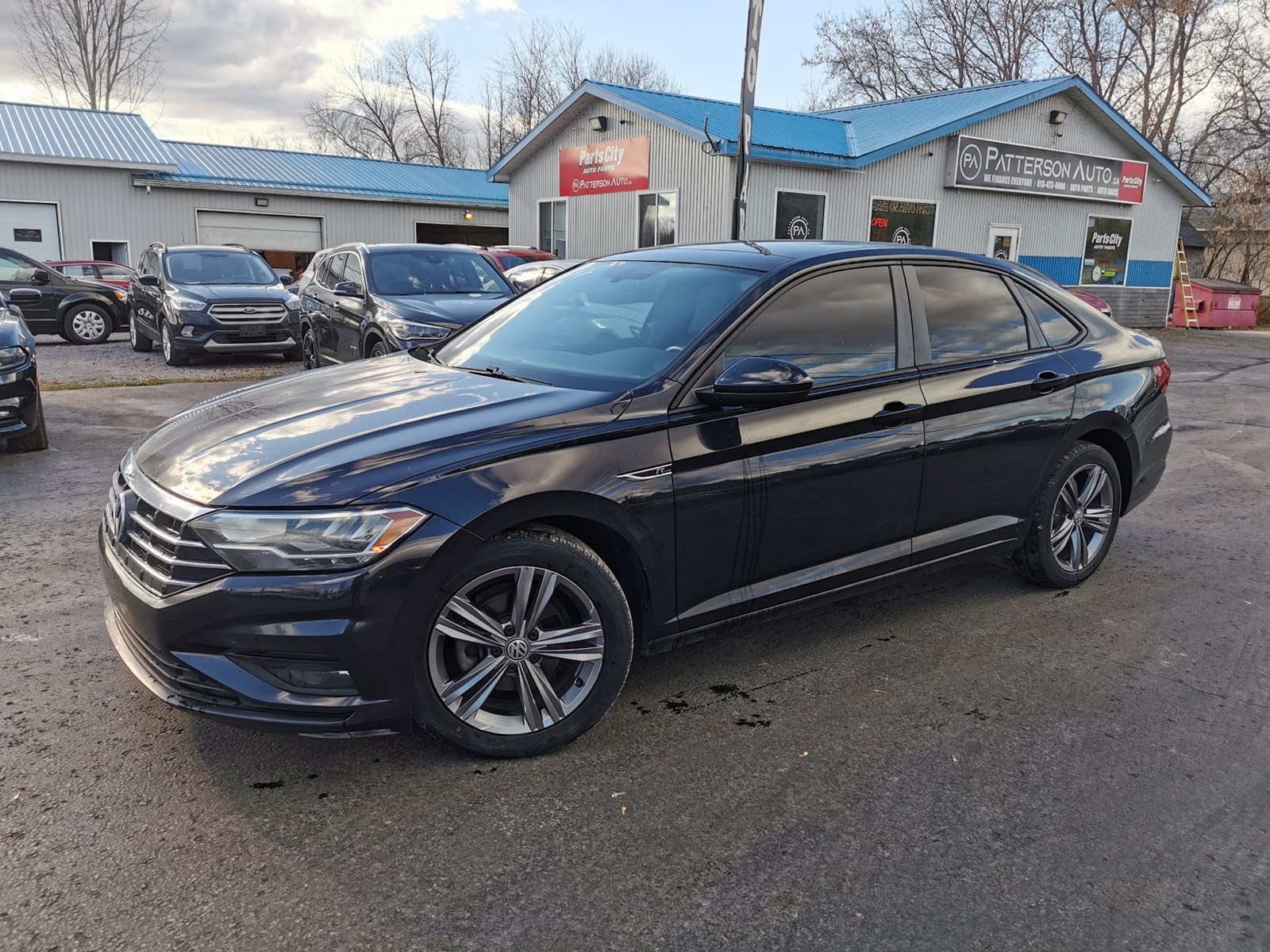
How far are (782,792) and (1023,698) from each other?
1.24 metres

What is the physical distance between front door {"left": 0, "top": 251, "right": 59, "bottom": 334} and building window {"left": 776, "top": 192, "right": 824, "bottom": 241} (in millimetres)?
13440

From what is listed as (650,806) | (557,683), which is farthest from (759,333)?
(650,806)

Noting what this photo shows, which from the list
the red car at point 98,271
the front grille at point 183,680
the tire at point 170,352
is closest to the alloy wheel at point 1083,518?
the front grille at point 183,680

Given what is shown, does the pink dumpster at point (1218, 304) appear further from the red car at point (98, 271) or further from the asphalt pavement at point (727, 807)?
the asphalt pavement at point (727, 807)

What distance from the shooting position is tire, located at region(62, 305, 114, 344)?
16.9 meters

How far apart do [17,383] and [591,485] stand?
19.7 ft

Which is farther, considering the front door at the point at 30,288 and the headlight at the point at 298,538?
the front door at the point at 30,288

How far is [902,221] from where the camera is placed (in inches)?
870

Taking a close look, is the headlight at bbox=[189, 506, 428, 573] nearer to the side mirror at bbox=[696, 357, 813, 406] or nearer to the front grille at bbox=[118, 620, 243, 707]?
the front grille at bbox=[118, 620, 243, 707]

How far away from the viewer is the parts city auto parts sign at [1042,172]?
2241 centimetres

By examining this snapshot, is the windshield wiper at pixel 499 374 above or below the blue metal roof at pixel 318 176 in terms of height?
below

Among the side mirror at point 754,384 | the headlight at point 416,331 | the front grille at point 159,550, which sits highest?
the side mirror at point 754,384

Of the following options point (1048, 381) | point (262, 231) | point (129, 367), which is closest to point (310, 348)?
point (129, 367)

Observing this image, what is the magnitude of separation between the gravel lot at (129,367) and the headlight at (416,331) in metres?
3.82
